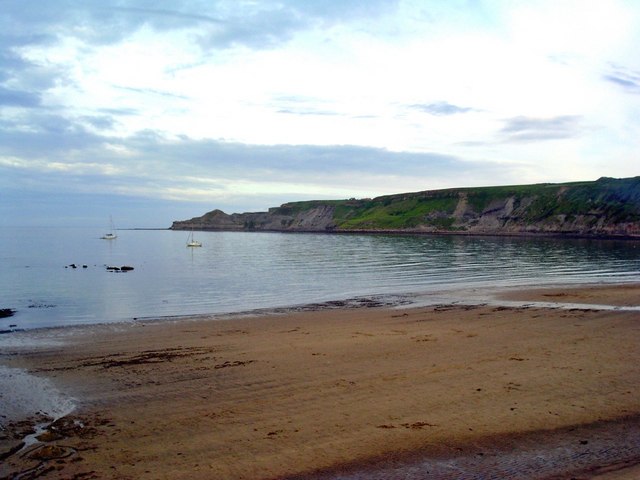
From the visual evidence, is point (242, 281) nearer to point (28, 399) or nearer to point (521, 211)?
point (28, 399)

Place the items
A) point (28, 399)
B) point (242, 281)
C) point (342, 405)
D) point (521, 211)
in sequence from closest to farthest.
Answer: point (342, 405), point (28, 399), point (242, 281), point (521, 211)

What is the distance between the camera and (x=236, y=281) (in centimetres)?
4275

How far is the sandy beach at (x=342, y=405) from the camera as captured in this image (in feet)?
26.9

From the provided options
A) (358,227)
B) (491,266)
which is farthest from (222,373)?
(358,227)

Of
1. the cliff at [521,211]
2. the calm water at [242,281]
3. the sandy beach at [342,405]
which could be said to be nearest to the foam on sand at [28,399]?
the sandy beach at [342,405]

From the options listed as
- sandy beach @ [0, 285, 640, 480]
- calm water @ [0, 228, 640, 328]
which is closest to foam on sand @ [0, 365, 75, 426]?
sandy beach @ [0, 285, 640, 480]

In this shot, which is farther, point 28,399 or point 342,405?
point 28,399

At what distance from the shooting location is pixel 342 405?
10.9 metres

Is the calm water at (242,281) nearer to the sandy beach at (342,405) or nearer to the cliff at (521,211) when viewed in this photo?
the sandy beach at (342,405)

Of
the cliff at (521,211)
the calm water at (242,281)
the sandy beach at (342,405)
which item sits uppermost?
the cliff at (521,211)

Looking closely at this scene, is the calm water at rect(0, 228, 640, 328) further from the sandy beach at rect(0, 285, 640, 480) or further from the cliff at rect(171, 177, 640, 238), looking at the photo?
the cliff at rect(171, 177, 640, 238)

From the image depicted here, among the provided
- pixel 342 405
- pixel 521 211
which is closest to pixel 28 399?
pixel 342 405

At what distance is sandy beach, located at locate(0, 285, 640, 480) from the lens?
819 cm

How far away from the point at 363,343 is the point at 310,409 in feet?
22.6
